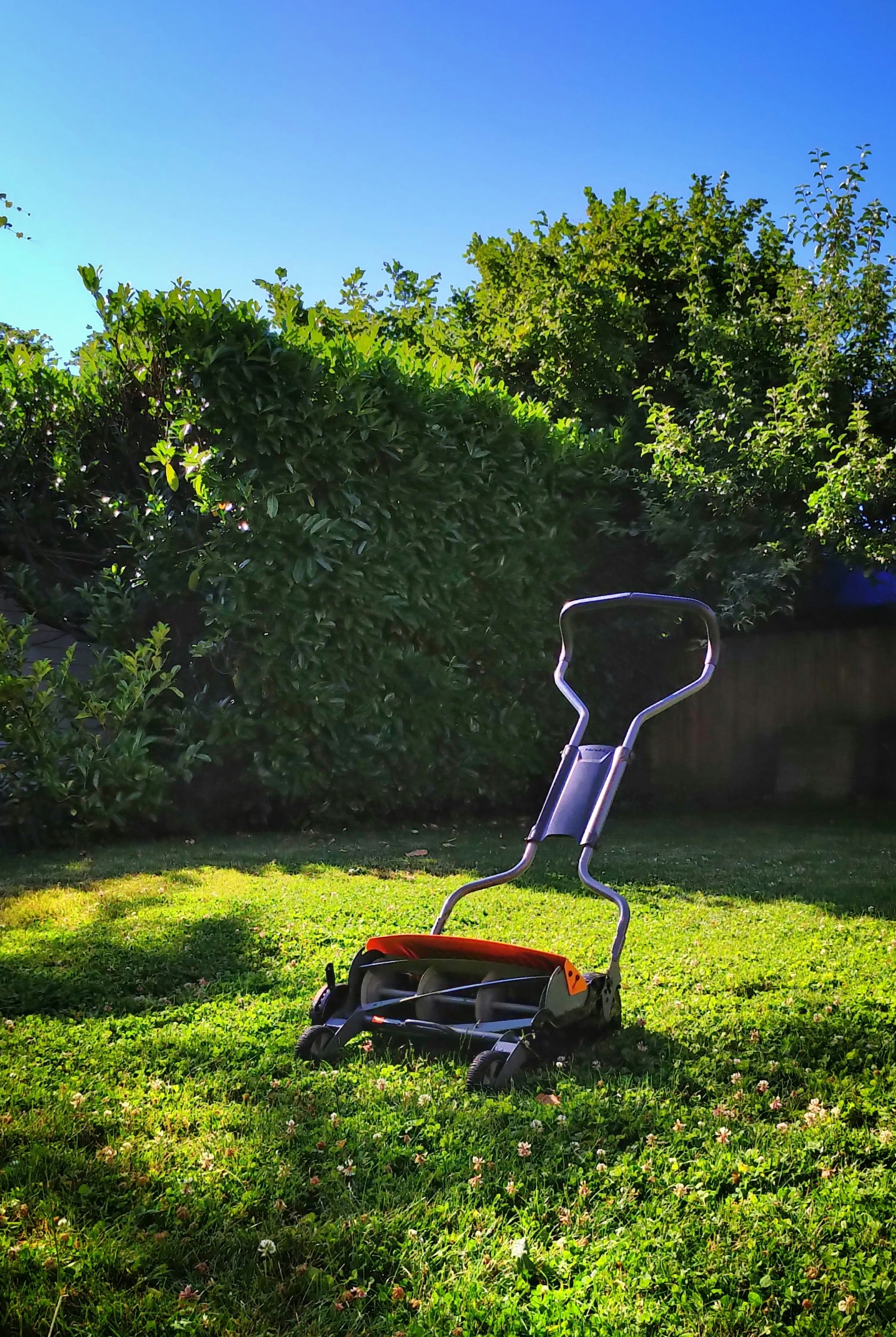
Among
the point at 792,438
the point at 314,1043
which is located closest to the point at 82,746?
the point at 314,1043

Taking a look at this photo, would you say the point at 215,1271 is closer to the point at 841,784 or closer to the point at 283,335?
the point at 283,335

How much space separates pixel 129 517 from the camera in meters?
7.93

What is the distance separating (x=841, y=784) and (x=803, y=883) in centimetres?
481

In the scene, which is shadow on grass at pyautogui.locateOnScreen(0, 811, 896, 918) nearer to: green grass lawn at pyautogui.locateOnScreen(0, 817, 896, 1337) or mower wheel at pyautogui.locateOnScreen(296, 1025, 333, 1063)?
green grass lawn at pyautogui.locateOnScreen(0, 817, 896, 1337)

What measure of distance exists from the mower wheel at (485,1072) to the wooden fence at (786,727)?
813cm

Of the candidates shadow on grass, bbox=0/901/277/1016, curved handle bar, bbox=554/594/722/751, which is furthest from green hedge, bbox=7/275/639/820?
curved handle bar, bbox=554/594/722/751

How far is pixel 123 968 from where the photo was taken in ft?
14.0

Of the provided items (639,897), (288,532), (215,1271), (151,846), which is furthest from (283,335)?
(215,1271)

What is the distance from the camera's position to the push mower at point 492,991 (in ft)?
10.4

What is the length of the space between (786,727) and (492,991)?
8.58 meters

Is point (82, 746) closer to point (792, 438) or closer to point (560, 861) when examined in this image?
point (560, 861)

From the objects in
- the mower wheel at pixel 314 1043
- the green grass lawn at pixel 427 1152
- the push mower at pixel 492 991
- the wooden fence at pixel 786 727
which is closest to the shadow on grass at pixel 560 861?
the green grass lawn at pixel 427 1152

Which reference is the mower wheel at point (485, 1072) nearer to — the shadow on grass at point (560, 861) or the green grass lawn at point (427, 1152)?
the green grass lawn at point (427, 1152)

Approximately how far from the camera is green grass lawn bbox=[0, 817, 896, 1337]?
6.88 feet
